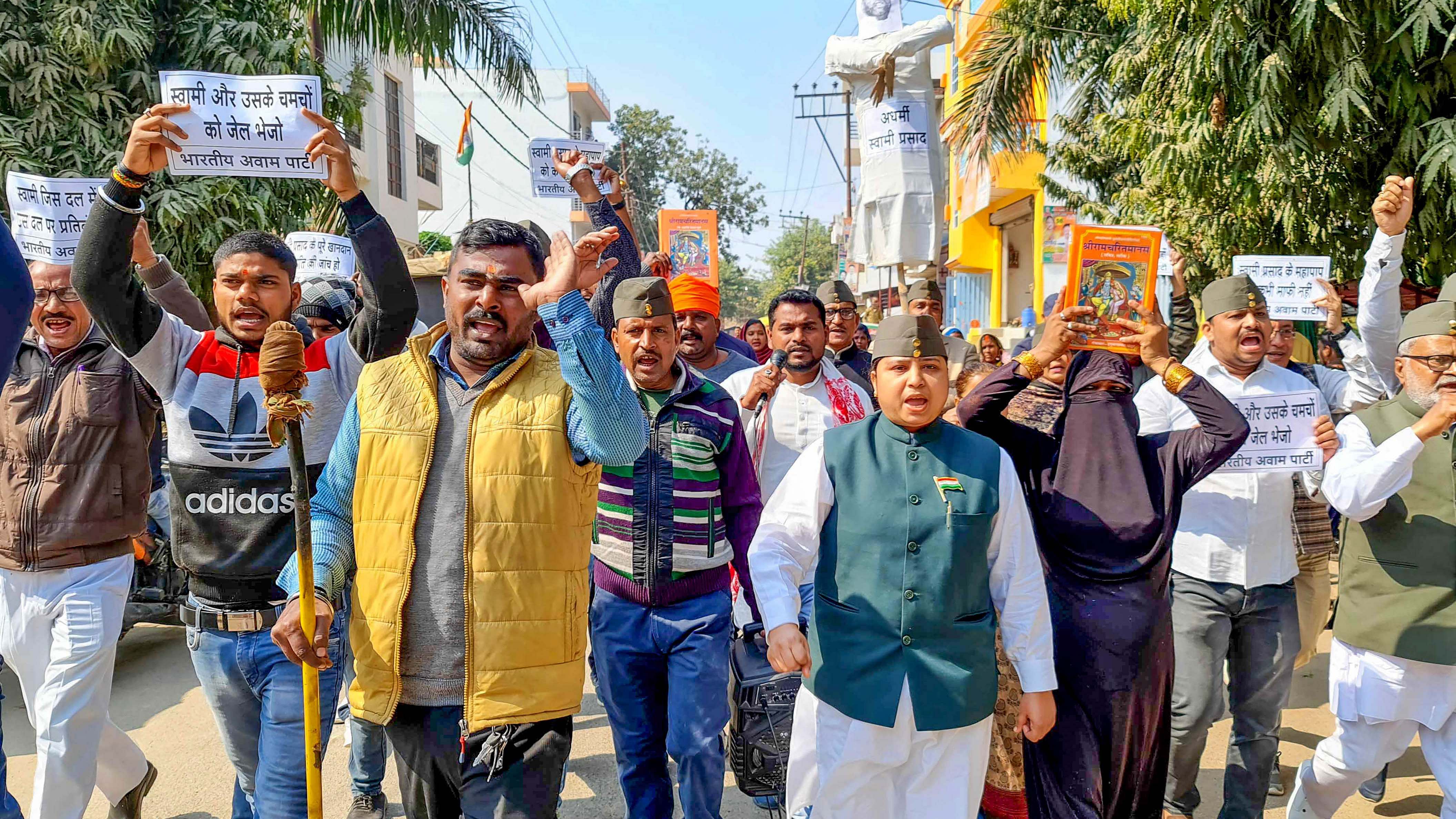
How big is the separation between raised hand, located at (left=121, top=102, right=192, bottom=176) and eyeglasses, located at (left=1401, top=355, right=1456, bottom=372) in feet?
14.3

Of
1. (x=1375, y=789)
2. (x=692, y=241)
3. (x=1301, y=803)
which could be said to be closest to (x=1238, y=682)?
(x=1301, y=803)

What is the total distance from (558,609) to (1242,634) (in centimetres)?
307

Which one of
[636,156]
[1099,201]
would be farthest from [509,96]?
[636,156]

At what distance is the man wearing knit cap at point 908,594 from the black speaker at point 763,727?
55 cm

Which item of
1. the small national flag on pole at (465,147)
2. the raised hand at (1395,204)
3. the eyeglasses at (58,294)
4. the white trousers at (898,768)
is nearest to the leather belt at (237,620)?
the eyeglasses at (58,294)

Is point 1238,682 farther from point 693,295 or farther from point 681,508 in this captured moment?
point 693,295

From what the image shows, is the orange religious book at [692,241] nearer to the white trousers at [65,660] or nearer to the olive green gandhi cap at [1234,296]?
the olive green gandhi cap at [1234,296]

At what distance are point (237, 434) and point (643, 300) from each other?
1.52 metres

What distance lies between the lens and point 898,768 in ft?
10.4

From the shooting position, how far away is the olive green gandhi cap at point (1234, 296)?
14.0 feet

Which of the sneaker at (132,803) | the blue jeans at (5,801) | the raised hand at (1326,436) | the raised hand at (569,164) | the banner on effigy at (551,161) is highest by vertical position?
the banner on effigy at (551,161)

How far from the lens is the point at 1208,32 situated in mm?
6203

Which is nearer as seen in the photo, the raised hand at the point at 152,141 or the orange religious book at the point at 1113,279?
the raised hand at the point at 152,141

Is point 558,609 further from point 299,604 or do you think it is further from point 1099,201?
point 1099,201
